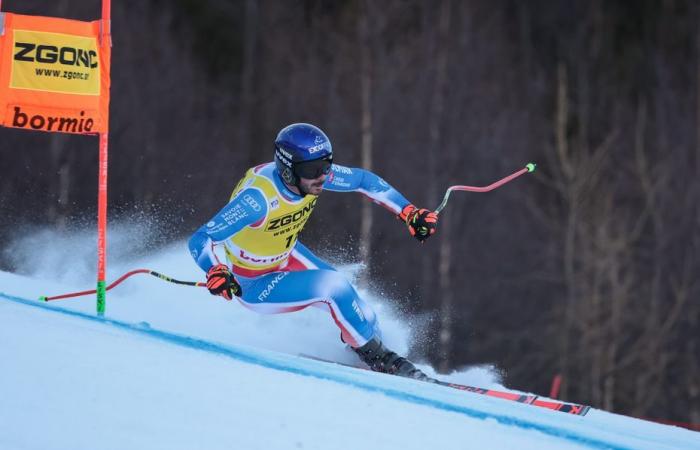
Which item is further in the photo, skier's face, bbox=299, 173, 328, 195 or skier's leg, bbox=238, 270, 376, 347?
skier's leg, bbox=238, 270, 376, 347

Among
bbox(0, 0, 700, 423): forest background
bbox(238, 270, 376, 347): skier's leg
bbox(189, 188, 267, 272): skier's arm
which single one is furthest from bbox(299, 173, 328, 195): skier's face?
bbox(0, 0, 700, 423): forest background

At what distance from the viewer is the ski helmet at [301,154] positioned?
5.31 meters

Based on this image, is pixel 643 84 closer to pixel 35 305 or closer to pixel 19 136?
pixel 19 136

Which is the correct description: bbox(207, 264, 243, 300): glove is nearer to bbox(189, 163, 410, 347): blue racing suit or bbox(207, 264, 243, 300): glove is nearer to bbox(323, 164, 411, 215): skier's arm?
bbox(189, 163, 410, 347): blue racing suit

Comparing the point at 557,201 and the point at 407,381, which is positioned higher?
the point at 407,381

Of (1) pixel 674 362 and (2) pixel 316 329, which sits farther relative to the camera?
(1) pixel 674 362

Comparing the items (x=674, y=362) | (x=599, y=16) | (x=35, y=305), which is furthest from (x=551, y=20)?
(x=35, y=305)

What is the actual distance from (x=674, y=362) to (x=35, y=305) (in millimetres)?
15294

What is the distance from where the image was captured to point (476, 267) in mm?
18734

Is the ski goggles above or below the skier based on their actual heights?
above

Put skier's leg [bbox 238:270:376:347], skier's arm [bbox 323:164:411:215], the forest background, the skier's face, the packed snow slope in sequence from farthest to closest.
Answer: the forest background, skier's arm [bbox 323:164:411:215], skier's leg [bbox 238:270:376:347], the skier's face, the packed snow slope

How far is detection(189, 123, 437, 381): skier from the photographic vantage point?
524 centimetres

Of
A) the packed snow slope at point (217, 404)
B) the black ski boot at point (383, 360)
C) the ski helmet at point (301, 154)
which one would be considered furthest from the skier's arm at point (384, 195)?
the packed snow slope at point (217, 404)

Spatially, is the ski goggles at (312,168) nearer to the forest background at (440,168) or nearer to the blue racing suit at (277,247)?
the blue racing suit at (277,247)
